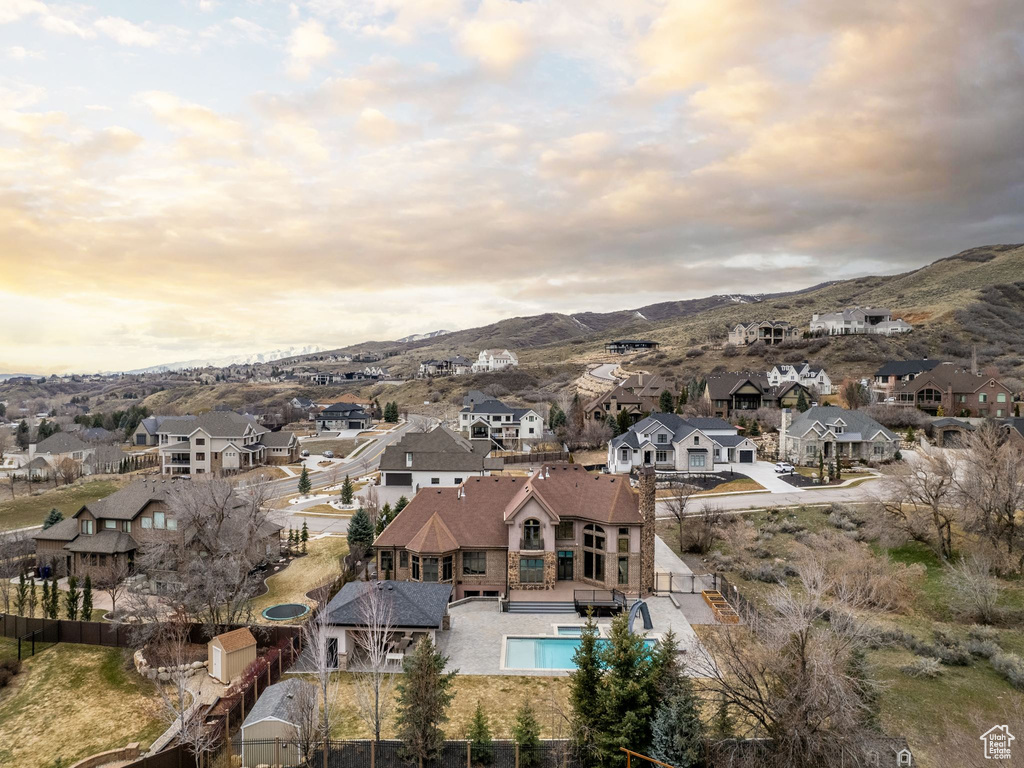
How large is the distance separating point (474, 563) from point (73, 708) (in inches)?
826

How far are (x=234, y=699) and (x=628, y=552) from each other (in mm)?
22446

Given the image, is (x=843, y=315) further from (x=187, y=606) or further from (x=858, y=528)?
(x=187, y=606)

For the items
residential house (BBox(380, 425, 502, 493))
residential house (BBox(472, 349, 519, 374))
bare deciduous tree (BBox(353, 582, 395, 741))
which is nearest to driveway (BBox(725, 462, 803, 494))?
residential house (BBox(380, 425, 502, 493))

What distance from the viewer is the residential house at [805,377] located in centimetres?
10238

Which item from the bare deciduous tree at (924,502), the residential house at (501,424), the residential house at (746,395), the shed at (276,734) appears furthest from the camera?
the residential house at (501,424)

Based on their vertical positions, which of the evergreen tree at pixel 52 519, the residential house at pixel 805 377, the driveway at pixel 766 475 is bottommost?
the evergreen tree at pixel 52 519

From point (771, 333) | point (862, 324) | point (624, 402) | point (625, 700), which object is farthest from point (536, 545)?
point (862, 324)

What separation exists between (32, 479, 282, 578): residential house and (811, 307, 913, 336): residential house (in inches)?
5360

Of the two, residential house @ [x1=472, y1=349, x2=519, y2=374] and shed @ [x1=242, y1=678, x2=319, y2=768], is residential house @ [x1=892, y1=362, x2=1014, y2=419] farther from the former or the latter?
residential house @ [x1=472, y1=349, x2=519, y2=374]

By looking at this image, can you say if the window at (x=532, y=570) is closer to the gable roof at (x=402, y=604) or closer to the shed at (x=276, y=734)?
the gable roof at (x=402, y=604)

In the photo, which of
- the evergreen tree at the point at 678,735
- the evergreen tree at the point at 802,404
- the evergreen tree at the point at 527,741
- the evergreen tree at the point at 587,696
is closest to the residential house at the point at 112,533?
the evergreen tree at the point at 527,741

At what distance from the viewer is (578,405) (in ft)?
344

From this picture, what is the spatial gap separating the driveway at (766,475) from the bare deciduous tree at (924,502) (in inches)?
461

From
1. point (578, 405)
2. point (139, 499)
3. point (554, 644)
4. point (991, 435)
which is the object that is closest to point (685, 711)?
point (554, 644)
